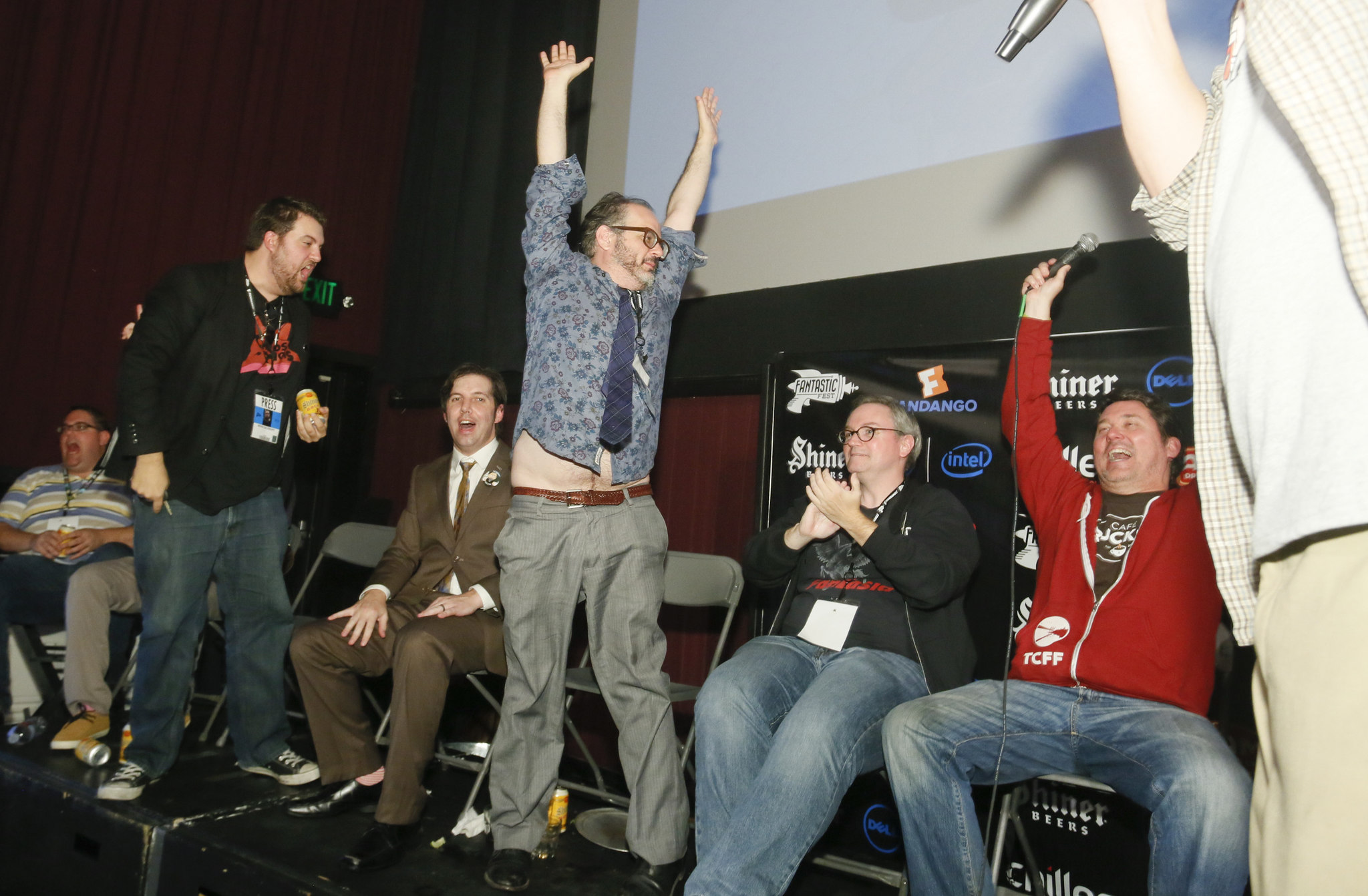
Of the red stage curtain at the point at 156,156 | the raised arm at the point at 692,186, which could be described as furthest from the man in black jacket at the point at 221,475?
the red stage curtain at the point at 156,156

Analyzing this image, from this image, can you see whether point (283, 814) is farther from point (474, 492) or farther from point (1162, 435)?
point (1162, 435)

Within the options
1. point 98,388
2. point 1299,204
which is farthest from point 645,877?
point 98,388

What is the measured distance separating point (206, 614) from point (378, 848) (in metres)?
1.03

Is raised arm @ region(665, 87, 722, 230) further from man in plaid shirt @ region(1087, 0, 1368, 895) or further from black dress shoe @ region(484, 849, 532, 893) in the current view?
man in plaid shirt @ region(1087, 0, 1368, 895)

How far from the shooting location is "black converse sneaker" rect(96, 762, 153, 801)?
2.64 m

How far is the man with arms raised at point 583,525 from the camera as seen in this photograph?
7.47ft

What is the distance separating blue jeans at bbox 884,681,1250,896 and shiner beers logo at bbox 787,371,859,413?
1.14 metres

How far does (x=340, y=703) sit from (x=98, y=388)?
2629 millimetres

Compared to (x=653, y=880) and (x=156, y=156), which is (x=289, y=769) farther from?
(x=156, y=156)

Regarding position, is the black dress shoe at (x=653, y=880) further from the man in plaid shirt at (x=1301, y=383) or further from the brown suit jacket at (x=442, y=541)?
the man in plaid shirt at (x=1301, y=383)

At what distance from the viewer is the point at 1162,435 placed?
2213 millimetres

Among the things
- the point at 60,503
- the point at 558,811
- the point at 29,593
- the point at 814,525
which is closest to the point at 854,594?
the point at 814,525

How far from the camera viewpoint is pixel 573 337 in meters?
2.39

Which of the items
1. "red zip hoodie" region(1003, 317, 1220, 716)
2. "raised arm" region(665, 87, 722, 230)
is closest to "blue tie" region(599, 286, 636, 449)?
"raised arm" region(665, 87, 722, 230)
